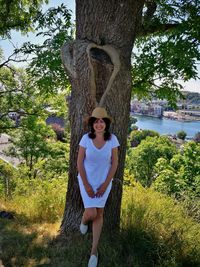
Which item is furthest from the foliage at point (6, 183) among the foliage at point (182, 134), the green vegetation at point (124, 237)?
the foliage at point (182, 134)

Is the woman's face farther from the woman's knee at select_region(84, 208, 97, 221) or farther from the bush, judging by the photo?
the bush

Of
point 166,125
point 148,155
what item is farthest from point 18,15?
point 166,125

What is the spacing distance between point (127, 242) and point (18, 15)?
26.6 ft

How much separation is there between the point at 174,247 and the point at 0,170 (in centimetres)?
1496

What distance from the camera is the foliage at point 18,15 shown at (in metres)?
9.07

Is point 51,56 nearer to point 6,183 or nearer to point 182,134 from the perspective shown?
point 6,183

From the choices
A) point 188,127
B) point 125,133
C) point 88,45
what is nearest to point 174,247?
point 125,133

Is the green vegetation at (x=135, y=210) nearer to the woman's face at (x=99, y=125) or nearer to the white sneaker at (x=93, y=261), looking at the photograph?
the white sneaker at (x=93, y=261)

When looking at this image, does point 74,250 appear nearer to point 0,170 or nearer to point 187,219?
point 187,219

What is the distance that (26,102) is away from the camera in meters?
14.5

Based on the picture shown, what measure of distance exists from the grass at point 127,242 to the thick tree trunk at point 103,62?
356 mm

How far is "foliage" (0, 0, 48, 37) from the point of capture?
29.8 feet

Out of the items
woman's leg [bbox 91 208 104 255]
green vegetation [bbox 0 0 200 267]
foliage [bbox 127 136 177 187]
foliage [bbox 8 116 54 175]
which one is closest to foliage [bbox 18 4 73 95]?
green vegetation [bbox 0 0 200 267]

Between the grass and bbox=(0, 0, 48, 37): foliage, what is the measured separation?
19.8 feet
